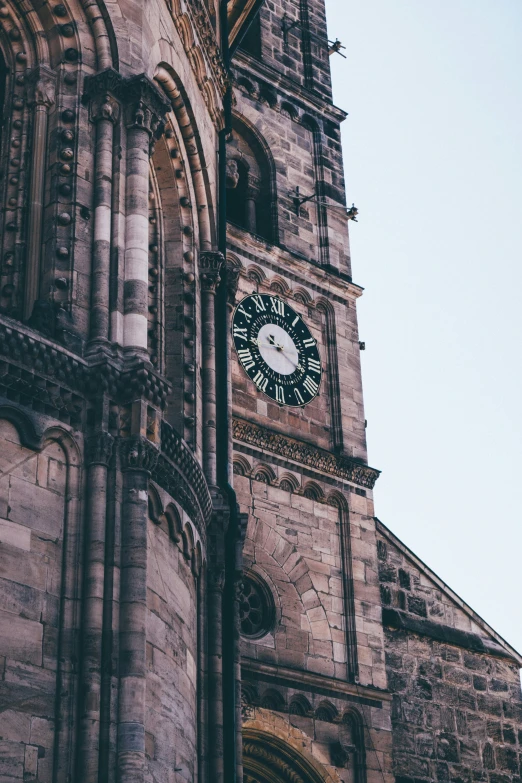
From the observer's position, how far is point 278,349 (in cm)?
2775

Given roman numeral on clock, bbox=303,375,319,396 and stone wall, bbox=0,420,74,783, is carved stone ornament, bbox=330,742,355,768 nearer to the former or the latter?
roman numeral on clock, bbox=303,375,319,396

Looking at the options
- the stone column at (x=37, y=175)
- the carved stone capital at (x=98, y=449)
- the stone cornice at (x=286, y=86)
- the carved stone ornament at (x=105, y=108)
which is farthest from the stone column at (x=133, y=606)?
the stone cornice at (x=286, y=86)

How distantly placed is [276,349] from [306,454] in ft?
6.90

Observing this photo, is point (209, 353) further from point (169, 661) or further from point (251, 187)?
point (251, 187)

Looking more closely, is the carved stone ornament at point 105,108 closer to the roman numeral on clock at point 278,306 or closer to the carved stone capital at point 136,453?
the carved stone capital at point 136,453

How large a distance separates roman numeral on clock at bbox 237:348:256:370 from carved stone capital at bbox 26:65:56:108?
1036cm

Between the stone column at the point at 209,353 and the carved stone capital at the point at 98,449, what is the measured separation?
376 cm

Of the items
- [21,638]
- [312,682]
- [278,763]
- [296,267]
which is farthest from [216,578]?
[296,267]

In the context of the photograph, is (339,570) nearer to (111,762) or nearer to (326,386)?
(326,386)

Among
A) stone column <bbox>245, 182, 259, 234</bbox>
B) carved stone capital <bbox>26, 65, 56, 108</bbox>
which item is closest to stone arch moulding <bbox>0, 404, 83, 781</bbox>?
carved stone capital <bbox>26, 65, 56, 108</bbox>

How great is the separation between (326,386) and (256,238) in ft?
9.90

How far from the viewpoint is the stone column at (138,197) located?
15.8 metres

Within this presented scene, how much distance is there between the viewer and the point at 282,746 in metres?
23.8

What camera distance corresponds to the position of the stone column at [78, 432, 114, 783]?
13164 mm
